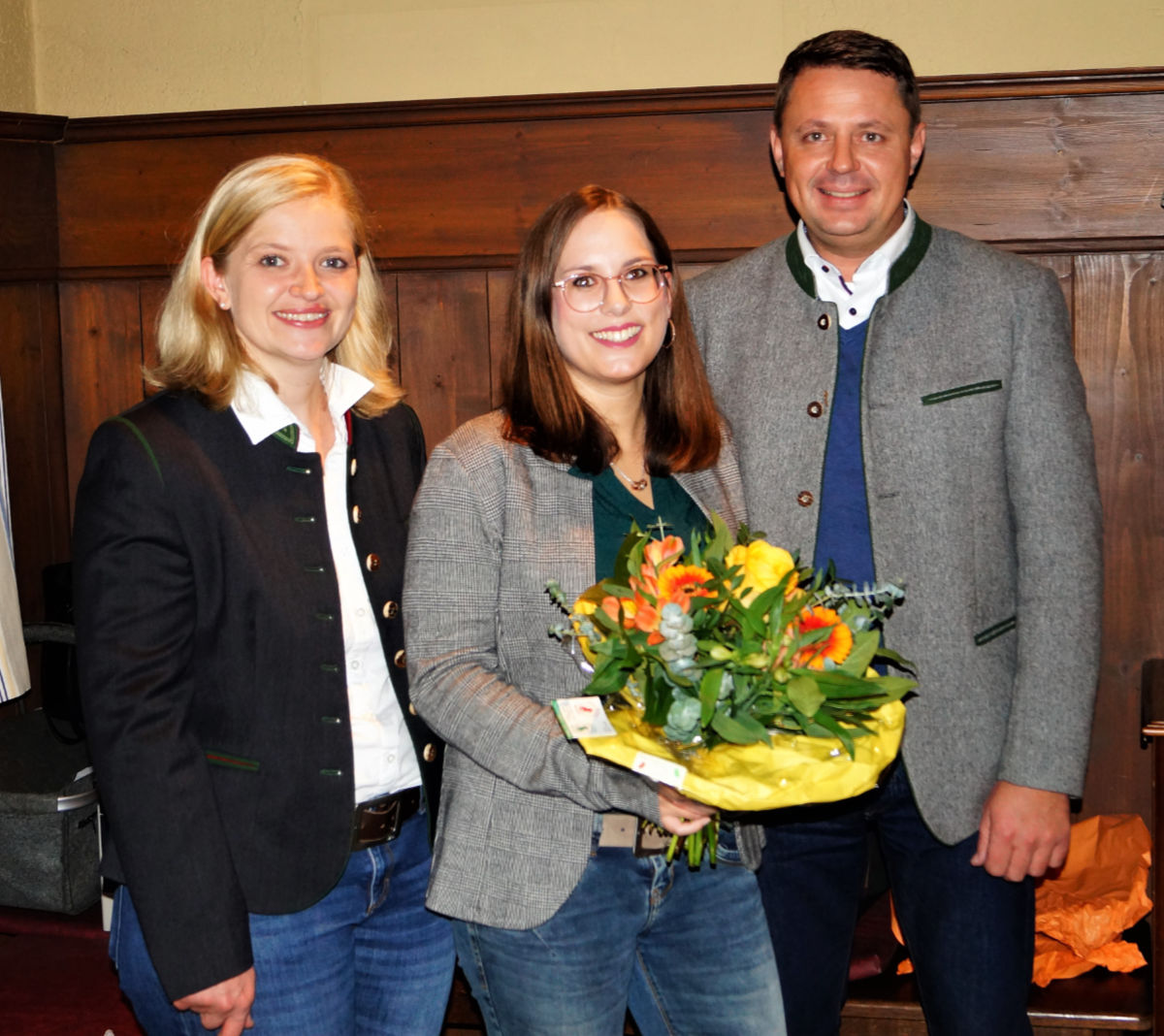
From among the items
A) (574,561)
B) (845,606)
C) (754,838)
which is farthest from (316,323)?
(754,838)

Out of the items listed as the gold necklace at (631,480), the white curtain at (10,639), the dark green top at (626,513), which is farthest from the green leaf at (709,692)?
the white curtain at (10,639)

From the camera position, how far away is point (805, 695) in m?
1.44

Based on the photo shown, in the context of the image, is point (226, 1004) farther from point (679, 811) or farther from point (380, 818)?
point (679, 811)

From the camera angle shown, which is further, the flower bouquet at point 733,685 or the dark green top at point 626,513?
the dark green top at point 626,513

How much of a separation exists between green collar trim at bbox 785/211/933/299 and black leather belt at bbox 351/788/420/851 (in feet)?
3.31

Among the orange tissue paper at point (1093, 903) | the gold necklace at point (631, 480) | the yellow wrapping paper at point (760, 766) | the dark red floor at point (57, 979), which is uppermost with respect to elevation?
the gold necklace at point (631, 480)

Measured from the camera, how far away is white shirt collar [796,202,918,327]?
207 cm

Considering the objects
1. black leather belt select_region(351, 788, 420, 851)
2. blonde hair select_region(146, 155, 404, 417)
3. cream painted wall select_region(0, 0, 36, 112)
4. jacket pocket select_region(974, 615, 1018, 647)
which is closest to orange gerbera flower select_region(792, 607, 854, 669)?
jacket pocket select_region(974, 615, 1018, 647)

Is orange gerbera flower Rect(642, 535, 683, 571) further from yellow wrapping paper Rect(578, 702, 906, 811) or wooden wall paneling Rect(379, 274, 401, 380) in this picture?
wooden wall paneling Rect(379, 274, 401, 380)

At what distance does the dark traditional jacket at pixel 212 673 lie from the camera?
5.22ft

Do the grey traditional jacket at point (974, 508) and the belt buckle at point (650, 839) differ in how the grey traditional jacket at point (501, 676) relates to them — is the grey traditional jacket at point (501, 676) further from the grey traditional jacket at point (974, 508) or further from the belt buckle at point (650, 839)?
the grey traditional jacket at point (974, 508)

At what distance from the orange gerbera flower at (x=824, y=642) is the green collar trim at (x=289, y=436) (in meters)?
0.73

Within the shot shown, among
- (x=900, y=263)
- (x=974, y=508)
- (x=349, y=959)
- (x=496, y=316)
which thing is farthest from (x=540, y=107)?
(x=349, y=959)

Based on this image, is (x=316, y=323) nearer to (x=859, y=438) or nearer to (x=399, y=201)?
(x=859, y=438)
